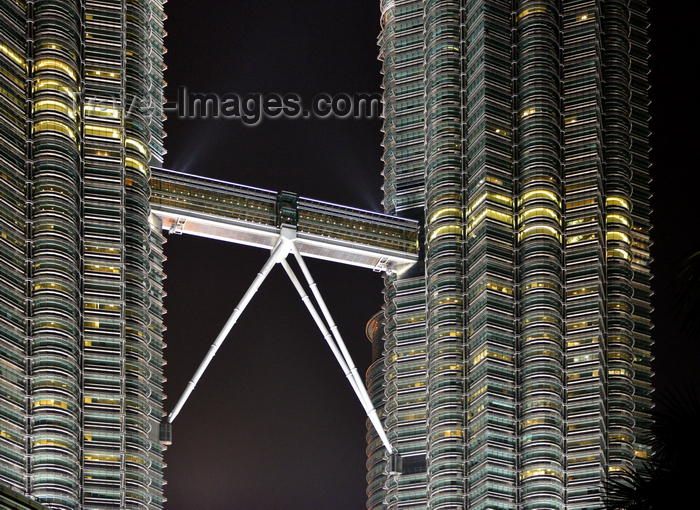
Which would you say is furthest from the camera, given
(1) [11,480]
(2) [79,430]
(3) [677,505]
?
(2) [79,430]

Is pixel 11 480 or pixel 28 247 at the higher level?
pixel 28 247

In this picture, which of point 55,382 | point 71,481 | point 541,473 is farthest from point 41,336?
point 541,473

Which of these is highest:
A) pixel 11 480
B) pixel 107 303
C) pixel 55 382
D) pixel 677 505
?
pixel 107 303

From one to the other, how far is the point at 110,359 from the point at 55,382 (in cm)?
1083

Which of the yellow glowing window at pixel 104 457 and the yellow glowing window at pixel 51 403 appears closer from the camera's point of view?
the yellow glowing window at pixel 51 403

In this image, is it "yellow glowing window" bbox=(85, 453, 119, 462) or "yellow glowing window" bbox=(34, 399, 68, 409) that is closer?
"yellow glowing window" bbox=(34, 399, 68, 409)

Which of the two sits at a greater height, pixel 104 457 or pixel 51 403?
pixel 51 403

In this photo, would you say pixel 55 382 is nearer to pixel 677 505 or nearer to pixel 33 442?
pixel 33 442

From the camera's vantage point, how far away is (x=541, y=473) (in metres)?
200

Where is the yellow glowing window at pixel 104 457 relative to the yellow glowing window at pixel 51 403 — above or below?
below

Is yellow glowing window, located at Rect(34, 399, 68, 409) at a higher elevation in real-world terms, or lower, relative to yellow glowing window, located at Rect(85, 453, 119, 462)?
higher

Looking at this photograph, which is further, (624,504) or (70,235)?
(70,235)

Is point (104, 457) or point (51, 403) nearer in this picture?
point (51, 403)

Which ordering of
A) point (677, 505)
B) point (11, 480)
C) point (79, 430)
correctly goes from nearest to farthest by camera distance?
point (677, 505), point (11, 480), point (79, 430)
